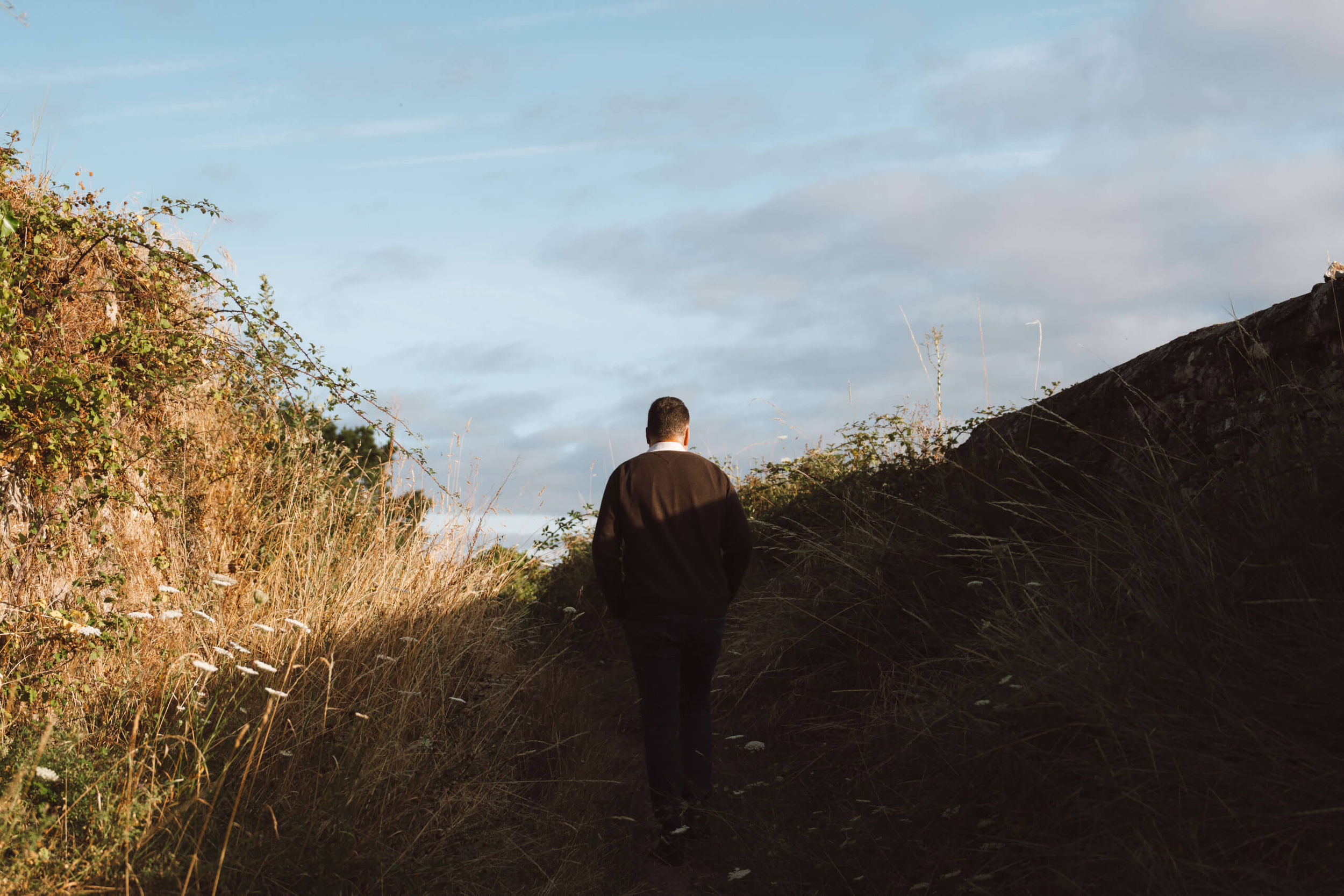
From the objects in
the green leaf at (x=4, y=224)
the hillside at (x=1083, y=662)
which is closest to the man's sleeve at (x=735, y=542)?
the hillside at (x=1083, y=662)

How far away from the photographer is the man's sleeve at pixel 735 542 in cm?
503

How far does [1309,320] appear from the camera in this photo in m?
4.84

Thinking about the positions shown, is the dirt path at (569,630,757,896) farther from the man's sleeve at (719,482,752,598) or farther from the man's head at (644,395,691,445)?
the man's head at (644,395,691,445)

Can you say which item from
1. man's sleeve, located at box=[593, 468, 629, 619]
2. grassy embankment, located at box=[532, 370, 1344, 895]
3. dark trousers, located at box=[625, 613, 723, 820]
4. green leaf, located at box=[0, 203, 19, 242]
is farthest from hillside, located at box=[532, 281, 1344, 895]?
green leaf, located at box=[0, 203, 19, 242]

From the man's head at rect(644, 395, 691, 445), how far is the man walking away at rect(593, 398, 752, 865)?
0.01 m

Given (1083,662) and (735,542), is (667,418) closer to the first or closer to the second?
(735,542)

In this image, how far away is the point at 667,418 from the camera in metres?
5.12

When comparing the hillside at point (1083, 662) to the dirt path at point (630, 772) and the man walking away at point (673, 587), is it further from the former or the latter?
the man walking away at point (673, 587)

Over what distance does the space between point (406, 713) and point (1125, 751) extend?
3.65 metres

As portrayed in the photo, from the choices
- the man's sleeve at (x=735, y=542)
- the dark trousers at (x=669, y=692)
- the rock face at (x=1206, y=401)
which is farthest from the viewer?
the man's sleeve at (x=735, y=542)

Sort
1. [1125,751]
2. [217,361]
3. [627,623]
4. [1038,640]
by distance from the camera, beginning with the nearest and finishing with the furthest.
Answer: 1. [1125,751]
2. [1038,640]
3. [627,623]
4. [217,361]

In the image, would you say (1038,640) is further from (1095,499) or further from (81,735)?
(81,735)

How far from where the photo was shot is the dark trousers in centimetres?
474

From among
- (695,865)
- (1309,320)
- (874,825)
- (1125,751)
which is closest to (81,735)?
(695,865)
